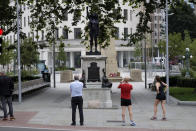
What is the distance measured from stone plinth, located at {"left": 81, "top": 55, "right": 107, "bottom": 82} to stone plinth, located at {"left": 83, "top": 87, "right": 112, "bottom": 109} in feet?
6.41

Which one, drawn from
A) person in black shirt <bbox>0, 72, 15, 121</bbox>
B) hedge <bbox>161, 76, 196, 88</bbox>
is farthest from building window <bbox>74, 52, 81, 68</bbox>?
person in black shirt <bbox>0, 72, 15, 121</bbox>

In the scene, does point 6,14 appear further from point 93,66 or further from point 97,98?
point 97,98

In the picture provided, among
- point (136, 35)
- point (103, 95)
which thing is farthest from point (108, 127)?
point (136, 35)

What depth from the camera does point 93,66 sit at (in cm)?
2328

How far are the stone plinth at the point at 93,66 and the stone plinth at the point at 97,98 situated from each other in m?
1.95

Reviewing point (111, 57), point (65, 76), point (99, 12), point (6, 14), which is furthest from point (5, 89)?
point (65, 76)

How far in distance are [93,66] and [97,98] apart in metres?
2.79

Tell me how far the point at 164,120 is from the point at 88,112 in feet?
12.6

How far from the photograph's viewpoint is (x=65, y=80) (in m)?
49.9

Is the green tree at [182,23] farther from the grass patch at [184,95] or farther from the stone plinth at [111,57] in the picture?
the grass patch at [184,95]

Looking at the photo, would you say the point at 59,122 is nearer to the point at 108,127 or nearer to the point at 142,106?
Result: the point at 108,127

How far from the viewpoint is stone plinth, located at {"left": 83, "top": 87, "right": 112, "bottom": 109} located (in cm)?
2088

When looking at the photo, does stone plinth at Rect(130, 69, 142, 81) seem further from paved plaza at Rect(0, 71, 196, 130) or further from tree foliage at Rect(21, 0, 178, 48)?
paved plaza at Rect(0, 71, 196, 130)

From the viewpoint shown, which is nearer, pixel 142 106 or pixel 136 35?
pixel 142 106
